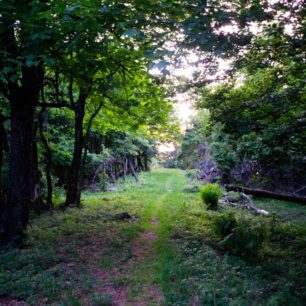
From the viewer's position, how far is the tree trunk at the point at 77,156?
43.8 feet

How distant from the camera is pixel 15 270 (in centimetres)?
671

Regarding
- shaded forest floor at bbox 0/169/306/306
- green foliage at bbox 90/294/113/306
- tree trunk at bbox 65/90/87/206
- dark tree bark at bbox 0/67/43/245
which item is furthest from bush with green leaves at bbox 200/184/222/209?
green foliage at bbox 90/294/113/306

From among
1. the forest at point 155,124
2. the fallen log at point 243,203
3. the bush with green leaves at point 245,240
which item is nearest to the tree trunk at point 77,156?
the forest at point 155,124

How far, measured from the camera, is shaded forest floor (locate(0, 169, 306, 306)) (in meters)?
5.55

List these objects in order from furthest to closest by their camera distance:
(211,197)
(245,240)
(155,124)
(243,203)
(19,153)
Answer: (243,203) < (211,197) < (155,124) < (19,153) < (245,240)

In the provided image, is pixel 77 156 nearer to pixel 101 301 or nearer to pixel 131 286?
pixel 131 286

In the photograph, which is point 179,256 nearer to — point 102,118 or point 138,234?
point 138,234

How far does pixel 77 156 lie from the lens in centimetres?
1395

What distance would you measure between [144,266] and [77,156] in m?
7.85

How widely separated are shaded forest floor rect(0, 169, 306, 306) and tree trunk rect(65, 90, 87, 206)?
108 inches

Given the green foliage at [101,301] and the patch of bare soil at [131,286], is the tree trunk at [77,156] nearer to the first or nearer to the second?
the patch of bare soil at [131,286]

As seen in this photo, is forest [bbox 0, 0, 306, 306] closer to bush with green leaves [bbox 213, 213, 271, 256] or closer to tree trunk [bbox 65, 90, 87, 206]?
bush with green leaves [bbox 213, 213, 271, 256]

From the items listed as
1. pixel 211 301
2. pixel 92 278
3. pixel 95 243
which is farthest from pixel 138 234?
pixel 211 301

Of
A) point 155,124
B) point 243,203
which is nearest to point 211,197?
point 243,203
